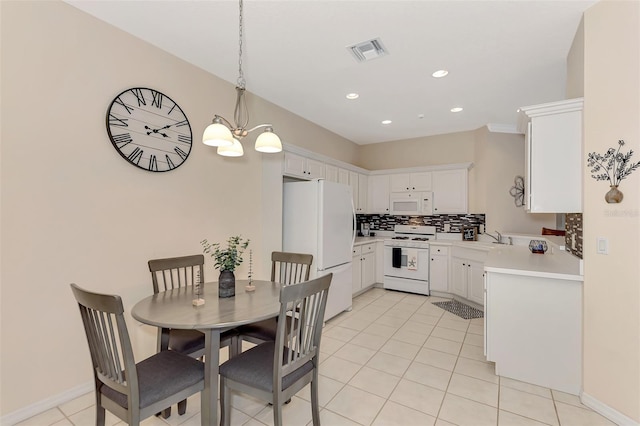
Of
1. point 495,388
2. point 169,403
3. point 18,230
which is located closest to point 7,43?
point 18,230

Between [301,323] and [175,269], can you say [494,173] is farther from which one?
[175,269]

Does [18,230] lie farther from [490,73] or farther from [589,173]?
[490,73]

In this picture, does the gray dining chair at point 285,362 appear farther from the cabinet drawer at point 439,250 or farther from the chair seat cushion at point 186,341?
the cabinet drawer at point 439,250

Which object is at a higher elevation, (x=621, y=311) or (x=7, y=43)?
(x=7, y=43)

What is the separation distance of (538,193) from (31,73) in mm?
3850

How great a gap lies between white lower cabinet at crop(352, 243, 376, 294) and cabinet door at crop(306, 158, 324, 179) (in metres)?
1.30

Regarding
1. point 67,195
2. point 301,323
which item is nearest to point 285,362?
point 301,323

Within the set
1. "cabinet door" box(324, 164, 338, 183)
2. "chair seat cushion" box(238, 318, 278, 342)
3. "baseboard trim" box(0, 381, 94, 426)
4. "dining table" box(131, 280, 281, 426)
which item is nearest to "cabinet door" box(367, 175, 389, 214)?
"cabinet door" box(324, 164, 338, 183)

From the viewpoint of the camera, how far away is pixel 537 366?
2.33 m

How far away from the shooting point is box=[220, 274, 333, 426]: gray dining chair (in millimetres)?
1546

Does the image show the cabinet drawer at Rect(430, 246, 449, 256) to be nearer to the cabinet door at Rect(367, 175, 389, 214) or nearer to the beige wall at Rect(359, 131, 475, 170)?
the cabinet door at Rect(367, 175, 389, 214)

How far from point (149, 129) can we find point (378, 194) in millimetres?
4151

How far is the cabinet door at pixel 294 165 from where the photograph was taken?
3.55 m

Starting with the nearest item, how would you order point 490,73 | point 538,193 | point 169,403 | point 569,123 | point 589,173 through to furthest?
1. point 169,403
2. point 589,173
3. point 569,123
4. point 538,193
5. point 490,73
